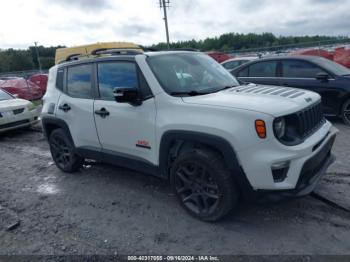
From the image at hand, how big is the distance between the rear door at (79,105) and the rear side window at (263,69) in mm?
4968

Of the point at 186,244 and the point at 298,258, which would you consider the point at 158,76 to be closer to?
Answer: the point at 186,244

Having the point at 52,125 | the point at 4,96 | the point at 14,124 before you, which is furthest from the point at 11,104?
the point at 52,125

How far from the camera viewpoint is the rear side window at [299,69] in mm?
7191

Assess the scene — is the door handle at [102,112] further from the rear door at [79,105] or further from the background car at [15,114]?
the background car at [15,114]

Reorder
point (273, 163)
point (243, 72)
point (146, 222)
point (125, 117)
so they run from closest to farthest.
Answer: point (273, 163) < point (146, 222) < point (125, 117) < point (243, 72)

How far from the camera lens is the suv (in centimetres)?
285

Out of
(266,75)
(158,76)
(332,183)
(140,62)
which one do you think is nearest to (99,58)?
(140,62)

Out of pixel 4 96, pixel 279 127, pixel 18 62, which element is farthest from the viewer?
pixel 18 62

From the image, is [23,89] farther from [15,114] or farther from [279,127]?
[279,127]

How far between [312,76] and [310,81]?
0.14 metres

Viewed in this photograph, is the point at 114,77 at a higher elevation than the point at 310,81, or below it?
higher

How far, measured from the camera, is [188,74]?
150 inches

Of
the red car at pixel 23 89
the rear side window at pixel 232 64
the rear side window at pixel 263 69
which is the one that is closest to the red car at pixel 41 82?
the red car at pixel 23 89

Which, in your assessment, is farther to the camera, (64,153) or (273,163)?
(64,153)
